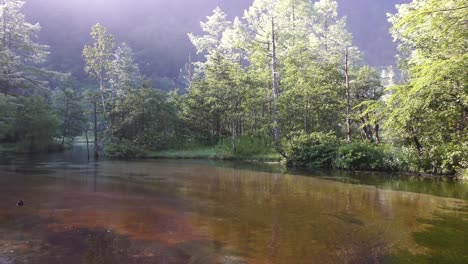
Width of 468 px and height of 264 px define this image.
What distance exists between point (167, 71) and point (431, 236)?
80572 mm

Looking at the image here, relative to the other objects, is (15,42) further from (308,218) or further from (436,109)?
(308,218)

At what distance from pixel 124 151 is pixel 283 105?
12.0m

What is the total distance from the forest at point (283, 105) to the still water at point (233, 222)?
329cm

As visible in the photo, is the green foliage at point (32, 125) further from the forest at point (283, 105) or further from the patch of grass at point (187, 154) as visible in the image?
the patch of grass at point (187, 154)

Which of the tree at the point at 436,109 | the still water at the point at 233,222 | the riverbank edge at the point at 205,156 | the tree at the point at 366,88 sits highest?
the tree at the point at 366,88

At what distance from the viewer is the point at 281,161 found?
21328mm

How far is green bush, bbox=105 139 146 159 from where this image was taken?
87.7 ft

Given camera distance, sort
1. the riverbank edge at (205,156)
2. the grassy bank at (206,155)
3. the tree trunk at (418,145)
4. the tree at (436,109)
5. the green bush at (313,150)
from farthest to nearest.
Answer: the grassy bank at (206,155) → the riverbank edge at (205,156) → the green bush at (313,150) → the tree trunk at (418,145) → the tree at (436,109)

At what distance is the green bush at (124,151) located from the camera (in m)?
26.7

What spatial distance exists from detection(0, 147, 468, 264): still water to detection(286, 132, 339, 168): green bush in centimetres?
550

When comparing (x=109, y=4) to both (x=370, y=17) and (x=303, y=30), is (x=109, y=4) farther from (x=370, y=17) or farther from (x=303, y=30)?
(x=303, y=30)

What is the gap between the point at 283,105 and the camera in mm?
23266

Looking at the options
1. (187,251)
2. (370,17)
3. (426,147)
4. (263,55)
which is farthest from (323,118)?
(370,17)

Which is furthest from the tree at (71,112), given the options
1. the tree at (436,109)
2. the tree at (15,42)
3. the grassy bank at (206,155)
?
the tree at (436,109)
